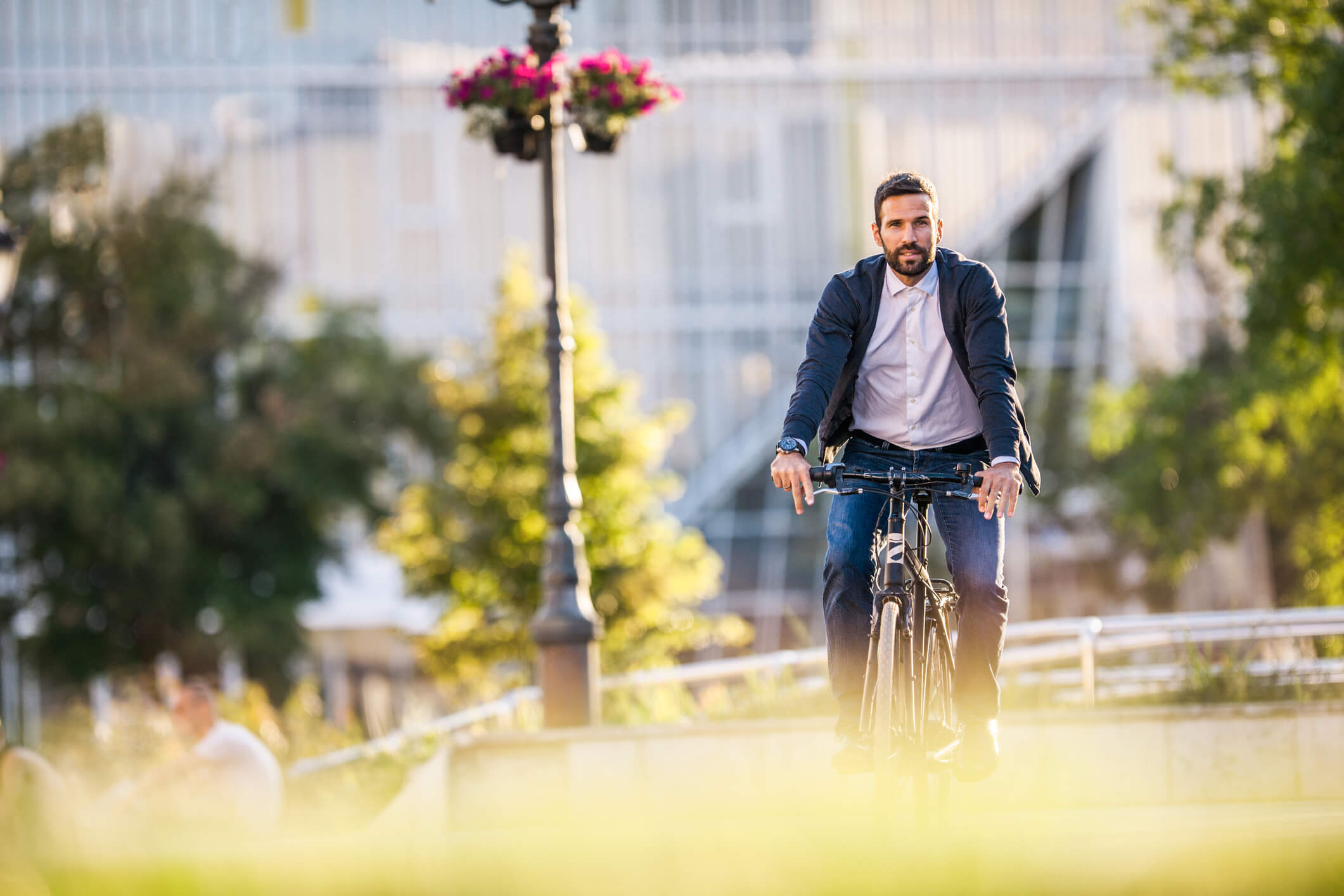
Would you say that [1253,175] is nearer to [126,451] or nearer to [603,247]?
[126,451]

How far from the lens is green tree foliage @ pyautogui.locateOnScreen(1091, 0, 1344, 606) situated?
52.2 feet

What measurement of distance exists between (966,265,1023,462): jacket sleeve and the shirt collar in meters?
0.13

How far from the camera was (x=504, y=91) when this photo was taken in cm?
1030

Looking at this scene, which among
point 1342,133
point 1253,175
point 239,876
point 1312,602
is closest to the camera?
point 239,876

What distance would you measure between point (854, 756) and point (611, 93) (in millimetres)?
6262

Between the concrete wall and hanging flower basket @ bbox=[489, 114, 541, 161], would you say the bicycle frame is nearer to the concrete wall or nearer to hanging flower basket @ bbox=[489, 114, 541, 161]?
the concrete wall

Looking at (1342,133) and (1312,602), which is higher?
(1342,133)

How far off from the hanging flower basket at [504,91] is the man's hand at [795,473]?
5913 millimetres

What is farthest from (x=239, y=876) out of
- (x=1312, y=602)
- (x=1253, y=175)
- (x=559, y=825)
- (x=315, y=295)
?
(x=315, y=295)

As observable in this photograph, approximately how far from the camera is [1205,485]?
982 inches

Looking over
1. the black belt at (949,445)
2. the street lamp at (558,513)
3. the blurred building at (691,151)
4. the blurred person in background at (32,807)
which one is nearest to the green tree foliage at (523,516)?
the street lamp at (558,513)

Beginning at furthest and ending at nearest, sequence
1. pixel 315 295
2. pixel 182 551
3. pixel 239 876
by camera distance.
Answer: pixel 315 295
pixel 182 551
pixel 239 876

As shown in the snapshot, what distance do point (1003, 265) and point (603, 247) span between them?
9695 millimetres

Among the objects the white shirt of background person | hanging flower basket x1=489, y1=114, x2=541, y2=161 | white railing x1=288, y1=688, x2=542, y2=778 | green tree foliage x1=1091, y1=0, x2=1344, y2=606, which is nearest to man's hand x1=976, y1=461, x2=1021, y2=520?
the white shirt of background person
